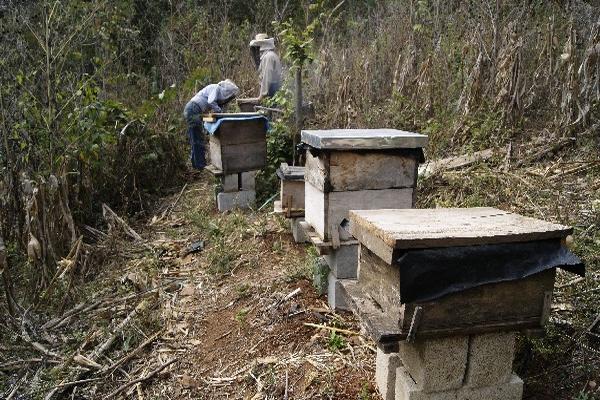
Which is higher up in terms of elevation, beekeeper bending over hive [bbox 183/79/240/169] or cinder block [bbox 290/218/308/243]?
beekeeper bending over hive [bbox 183/79/240/169]

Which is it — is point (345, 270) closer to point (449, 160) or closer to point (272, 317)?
point (272, 317)

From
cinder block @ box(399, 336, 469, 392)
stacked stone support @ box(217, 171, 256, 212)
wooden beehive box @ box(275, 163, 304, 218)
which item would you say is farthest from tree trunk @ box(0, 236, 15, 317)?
cinder block @ box(399, 336, 469, 392)

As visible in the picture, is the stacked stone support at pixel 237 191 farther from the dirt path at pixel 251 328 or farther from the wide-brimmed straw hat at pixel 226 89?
the wide-brimmed straw hat at pixel 226 89

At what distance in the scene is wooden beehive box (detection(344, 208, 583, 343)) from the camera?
199 centimetres

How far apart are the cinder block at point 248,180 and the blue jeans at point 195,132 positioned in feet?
4.76

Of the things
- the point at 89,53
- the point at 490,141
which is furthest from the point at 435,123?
the point at 89,53

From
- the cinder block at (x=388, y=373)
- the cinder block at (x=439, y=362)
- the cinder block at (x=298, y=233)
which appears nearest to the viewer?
the cinder block at (x=439, y=362)

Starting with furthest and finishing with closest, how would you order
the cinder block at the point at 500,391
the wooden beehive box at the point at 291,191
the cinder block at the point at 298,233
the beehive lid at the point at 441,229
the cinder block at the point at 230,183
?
the cinder block at the point at 230,183 → the cinder block at the point at 298,233 → the wooden beehive box at the point at 291,191 → the cinder block at the point at 500,391 → the beehive lid at the point at 441,229

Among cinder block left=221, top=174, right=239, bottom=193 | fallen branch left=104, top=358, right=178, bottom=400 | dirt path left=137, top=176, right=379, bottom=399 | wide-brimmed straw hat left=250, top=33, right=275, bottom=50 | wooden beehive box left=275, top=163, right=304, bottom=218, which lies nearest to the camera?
dirt path left=137, top=176, right=379, bottom=399

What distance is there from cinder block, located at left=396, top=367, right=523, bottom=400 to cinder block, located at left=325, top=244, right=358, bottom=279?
124 cm

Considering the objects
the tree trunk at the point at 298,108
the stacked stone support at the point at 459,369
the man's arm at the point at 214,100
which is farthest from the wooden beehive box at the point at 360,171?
the man's arm at the point at 214,100

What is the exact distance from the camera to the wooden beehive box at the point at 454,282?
199 cm

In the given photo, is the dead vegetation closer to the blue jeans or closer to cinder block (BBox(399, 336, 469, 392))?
cinder block (BBox(399, 336, 469, 392))

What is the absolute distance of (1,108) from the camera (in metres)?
4.93
